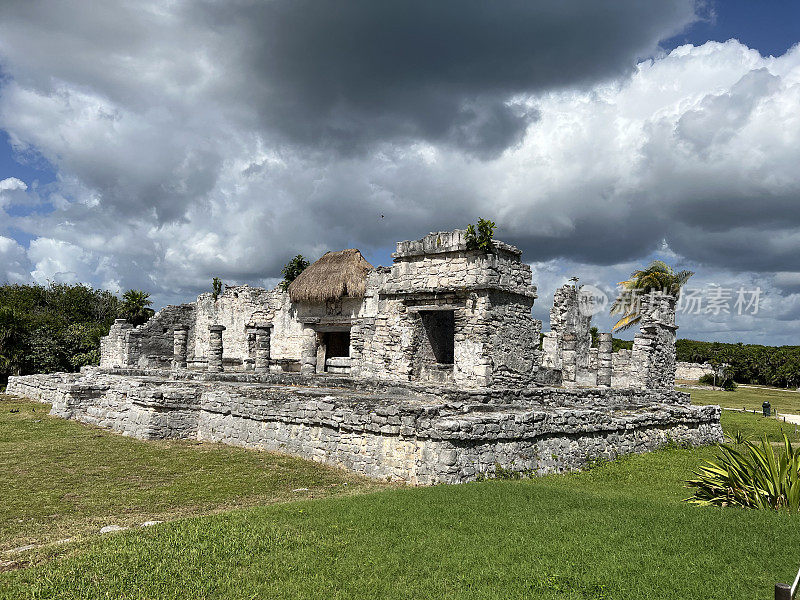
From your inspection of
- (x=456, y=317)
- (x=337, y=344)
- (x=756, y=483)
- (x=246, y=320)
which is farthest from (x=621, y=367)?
(x=756, y=483)

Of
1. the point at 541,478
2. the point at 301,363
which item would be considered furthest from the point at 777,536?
the point at 301,363

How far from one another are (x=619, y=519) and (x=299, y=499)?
3005mm

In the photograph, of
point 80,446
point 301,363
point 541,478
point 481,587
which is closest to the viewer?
point 481,587

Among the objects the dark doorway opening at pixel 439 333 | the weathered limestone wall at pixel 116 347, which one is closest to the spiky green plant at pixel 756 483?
the dark doorway opening at pixel 439 333

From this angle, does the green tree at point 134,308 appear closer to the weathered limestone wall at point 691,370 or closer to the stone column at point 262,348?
the stone column at point 262,348

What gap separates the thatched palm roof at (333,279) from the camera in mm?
17797

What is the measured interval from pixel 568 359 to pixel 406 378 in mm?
5269

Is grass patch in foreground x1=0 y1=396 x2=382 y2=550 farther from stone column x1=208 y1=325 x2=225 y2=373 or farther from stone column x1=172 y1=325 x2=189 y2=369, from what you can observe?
stone column x1=172 y1=325 x2=189 y2=369

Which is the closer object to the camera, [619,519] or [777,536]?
[777,536]

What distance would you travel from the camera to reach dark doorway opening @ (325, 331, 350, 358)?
2002 centimetres

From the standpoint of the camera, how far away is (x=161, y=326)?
881 inches

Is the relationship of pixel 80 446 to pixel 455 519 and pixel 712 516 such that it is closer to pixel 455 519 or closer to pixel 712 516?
pixel 455 519

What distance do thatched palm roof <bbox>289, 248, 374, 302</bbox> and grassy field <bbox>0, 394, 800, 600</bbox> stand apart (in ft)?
40.8

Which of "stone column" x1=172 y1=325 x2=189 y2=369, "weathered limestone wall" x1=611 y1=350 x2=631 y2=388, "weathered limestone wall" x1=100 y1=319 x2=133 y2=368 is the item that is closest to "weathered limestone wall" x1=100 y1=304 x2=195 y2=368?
"weathered limestone wall" x1=100 y1=319 x2=133 y2=368
